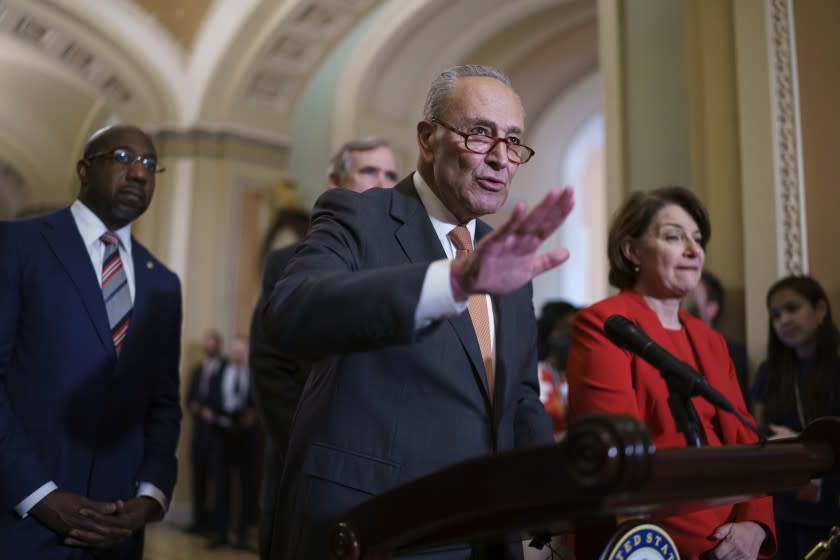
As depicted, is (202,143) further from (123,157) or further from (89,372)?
(89,372)

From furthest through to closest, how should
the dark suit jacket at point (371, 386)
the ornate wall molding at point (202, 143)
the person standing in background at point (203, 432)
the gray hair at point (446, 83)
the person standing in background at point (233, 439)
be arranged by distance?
the ornate wall molding at point (202, 143) → the person standing in background at point (203, 432) → the person standing in background at point (233, 439) → the gray hair at point (446, 83) → the dark suit jacket at point (371, 386)

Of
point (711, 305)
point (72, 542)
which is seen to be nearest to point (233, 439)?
point (711, 305)

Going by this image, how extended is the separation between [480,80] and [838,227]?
2673 millimetres

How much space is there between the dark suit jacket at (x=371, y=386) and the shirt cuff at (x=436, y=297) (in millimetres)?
31

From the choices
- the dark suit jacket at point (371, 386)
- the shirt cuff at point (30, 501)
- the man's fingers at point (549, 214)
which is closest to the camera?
the man's fingers at point (549, 214)

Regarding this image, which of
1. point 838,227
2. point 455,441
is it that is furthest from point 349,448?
point 838,227

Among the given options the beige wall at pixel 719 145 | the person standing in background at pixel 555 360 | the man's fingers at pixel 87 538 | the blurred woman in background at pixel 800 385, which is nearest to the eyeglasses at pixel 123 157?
the man's fingers at pixel 87 538

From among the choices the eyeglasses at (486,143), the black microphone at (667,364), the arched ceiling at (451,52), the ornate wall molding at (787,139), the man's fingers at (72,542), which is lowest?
the man's fingers at (72,542)

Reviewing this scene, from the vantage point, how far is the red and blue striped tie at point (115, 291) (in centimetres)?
232

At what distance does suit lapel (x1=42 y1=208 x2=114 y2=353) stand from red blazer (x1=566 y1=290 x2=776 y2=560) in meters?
1.21

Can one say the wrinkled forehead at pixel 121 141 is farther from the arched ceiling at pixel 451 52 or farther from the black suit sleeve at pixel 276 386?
the arched ceiling at pixel 451 52

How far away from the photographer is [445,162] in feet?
5.23

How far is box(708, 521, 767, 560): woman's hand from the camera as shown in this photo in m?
1.90

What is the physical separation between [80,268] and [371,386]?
3.77 feet
